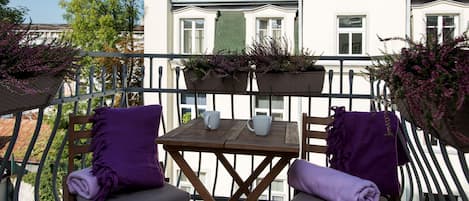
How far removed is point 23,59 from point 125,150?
0.70 metres

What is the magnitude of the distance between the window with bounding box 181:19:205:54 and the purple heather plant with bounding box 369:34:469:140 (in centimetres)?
987

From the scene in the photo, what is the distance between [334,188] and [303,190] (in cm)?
20

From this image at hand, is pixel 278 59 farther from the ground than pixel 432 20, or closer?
closer

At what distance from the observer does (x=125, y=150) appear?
5.94ft

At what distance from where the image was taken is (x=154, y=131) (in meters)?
1.96

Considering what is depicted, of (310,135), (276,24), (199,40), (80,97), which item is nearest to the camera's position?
(80,97)

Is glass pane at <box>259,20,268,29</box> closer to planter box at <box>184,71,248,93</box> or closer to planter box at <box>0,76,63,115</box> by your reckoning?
planter box at <box>184,71,248,93</box>

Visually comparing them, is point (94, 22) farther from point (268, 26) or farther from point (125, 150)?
point (125, 150)

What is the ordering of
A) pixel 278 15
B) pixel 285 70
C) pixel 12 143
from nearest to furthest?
pixel 12 143 → pixel 285 70 → pixel 278 15

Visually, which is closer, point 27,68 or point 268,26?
point 27,68

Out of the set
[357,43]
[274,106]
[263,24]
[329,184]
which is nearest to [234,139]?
[329,184]

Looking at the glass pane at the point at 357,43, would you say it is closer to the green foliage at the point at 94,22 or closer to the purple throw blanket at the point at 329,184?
the green foliage at the point at 94,22

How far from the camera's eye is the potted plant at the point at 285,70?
2.23 metres

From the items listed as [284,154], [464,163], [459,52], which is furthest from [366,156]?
[459,52]
